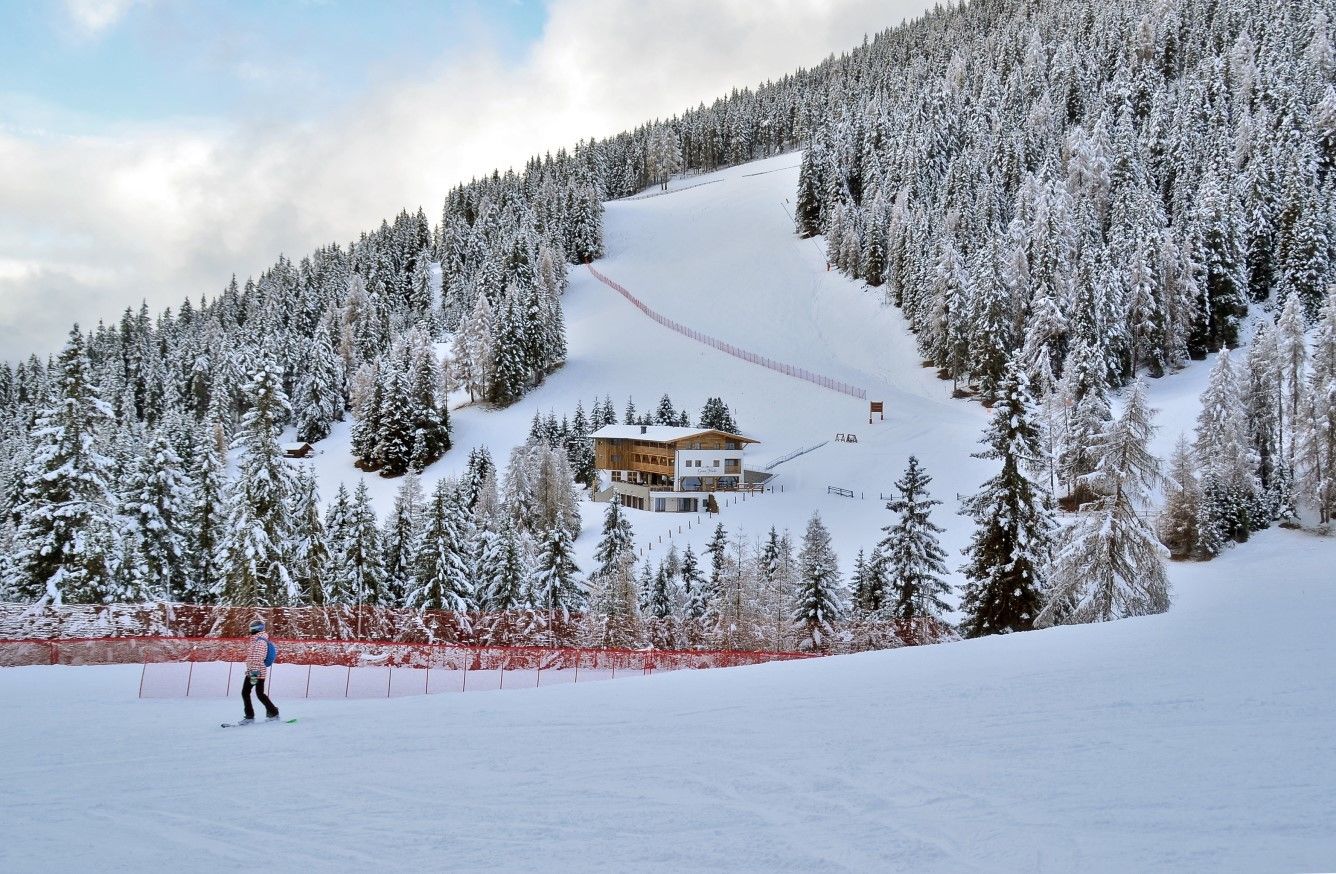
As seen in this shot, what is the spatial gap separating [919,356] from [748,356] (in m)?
18.7

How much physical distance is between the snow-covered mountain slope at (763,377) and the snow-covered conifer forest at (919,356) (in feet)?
8.28

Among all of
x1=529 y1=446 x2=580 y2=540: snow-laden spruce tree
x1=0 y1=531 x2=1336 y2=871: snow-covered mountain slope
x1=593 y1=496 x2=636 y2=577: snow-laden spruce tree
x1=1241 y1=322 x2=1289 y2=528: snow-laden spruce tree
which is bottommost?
x1=0 y1=531 x2=1336 y2=871: snow-covered mountain slope

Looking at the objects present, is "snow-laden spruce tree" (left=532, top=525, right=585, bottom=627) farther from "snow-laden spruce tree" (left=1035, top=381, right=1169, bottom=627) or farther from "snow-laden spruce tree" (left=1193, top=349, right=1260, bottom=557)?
"snow-laden spruce tree" (left=1193, top=349, right=1260, bottom=557)

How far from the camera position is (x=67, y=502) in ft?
98.1

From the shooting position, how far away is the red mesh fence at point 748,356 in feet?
277

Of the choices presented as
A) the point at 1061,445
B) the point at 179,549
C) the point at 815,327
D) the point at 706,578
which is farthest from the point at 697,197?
the point at 179,549

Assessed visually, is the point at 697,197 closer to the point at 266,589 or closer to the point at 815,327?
the point at 815,327

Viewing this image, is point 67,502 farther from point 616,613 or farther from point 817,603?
point 817,603

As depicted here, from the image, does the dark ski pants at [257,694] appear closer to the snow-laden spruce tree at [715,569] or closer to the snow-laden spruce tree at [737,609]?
the snow-laden spruce tree at [737,609]

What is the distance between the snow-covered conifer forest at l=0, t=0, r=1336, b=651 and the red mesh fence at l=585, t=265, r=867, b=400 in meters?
10.4

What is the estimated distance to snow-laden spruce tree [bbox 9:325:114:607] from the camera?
29531 millimetres

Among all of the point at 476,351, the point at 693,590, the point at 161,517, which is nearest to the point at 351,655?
the point at 161,517

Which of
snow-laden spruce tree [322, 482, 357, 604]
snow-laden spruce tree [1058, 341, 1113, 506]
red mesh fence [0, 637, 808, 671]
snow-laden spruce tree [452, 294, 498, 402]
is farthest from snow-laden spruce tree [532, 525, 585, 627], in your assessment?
snow-laden spruce tree [452, 294, 498, 402]

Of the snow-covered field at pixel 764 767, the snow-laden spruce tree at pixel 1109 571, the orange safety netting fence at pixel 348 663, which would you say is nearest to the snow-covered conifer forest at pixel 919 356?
the snow-laden spruce tree at pixel 1109 571
